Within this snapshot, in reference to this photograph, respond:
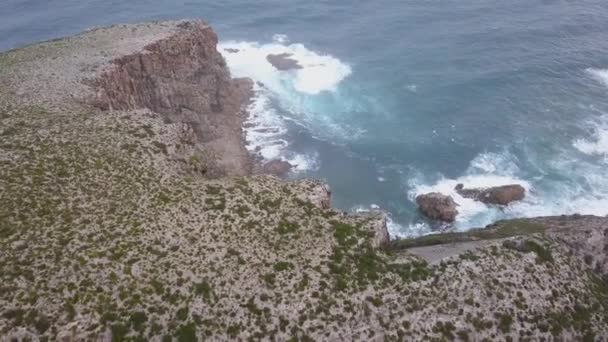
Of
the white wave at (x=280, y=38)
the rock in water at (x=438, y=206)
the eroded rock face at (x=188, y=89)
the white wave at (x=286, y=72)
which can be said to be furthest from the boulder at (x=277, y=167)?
the white wave at (x=280, y=38)

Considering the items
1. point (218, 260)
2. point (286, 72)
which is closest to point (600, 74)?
point (286, 72)

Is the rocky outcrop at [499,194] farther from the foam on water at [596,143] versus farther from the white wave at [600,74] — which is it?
the white wave at [600,74]

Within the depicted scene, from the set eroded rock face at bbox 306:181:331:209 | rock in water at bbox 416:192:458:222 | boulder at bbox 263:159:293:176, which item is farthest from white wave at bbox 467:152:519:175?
eroded rock face at bbox 306:181:331:209

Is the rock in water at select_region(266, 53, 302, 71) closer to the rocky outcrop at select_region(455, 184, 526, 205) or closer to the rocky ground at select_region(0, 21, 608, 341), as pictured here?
the rocky outcrop at select_region(455, 184, 526, 205)

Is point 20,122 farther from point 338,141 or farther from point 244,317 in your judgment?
point 338,141

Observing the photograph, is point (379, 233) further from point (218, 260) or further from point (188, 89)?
point (188, 89)
